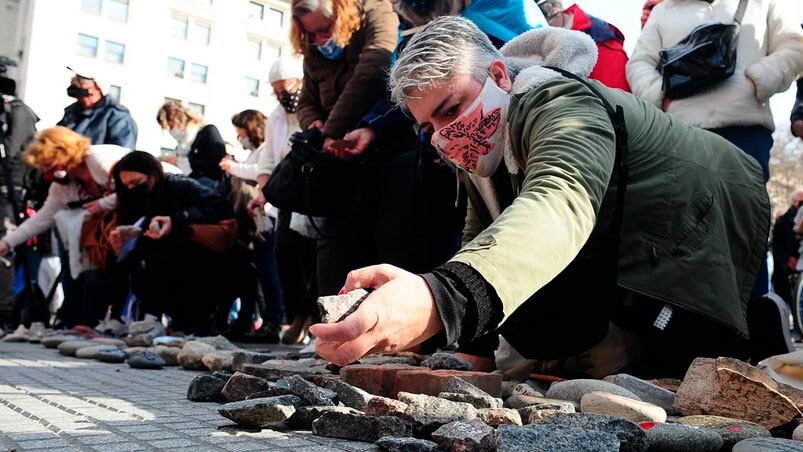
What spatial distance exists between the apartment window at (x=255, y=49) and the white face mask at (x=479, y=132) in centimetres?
3732

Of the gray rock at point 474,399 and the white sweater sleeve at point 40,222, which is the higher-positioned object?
the white sweater sleeve at point 40,222

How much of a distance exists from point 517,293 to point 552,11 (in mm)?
2995

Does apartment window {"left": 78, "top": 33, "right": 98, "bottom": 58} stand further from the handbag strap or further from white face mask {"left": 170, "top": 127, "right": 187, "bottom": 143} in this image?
the handbag strap

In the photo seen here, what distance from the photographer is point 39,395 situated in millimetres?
2219

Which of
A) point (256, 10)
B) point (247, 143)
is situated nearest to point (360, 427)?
point (247, 143)

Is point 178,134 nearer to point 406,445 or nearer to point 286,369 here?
point 286,369

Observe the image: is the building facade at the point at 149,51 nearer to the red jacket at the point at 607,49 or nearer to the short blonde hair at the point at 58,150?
the short blonde hair at the point at 58,150

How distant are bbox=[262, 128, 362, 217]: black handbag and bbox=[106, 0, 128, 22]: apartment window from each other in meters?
32.7

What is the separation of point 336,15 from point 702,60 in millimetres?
1559

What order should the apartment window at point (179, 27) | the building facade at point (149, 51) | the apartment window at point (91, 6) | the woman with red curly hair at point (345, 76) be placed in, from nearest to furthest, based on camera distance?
the woman with red curly hair at point (345, 76) → the building facade at point (149, 51) → the apartment window at point (91, 6) → the apartment window at point (179, 27)

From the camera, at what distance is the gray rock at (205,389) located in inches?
85.6

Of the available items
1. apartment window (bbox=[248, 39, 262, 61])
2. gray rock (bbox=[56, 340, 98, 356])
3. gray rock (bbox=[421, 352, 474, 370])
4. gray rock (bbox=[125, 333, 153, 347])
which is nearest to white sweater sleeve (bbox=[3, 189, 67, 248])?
gray rock (bbox=[125, 333, 153, 347])

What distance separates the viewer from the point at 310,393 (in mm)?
1910

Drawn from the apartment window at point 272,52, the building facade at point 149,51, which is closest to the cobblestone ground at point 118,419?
the building facade at point 149,51
